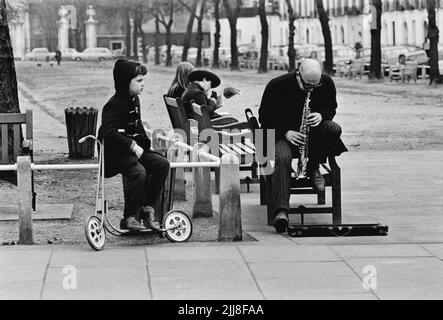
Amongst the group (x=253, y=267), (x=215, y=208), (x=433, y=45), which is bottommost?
(x=215, y=208)

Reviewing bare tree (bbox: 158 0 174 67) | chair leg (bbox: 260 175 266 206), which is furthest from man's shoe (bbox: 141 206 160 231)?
bare tree (bbox: 158 0 174 67)

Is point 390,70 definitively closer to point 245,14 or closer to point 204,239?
point 204,239

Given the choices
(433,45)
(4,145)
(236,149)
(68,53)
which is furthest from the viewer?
(68,53)

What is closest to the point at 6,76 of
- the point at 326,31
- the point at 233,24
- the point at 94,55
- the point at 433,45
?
the point at 433,45

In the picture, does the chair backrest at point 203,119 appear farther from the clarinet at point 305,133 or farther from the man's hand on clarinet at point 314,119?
the man's hand on clarinet at point 314,119

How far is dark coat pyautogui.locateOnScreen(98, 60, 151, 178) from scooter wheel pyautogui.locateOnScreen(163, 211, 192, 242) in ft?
1.73

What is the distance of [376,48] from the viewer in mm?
52469

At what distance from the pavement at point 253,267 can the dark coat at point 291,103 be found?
90cm

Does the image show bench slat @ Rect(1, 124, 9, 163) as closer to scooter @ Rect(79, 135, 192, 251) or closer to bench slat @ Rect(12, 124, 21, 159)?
bench slat @ Rect(12, 124, 21, 159)

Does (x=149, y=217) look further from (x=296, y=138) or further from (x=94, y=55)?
(x=94, y=55)

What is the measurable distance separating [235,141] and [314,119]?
11.0 feet

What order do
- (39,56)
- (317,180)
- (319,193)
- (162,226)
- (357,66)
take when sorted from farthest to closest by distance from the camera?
(39,56) < (357,66) < (319,193) < (317,180) < (162,226)

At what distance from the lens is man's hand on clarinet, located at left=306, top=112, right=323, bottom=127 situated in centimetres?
1107
